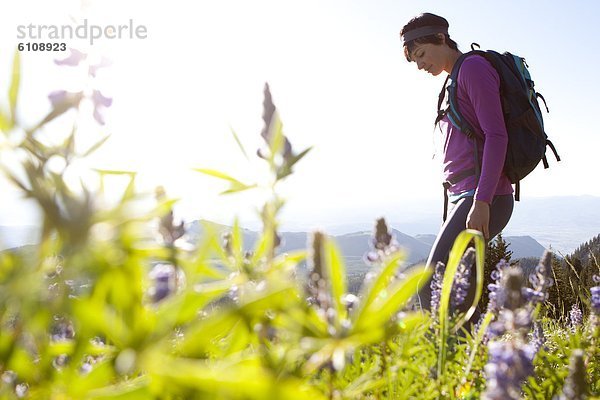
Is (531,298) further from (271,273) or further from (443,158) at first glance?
(443,158)

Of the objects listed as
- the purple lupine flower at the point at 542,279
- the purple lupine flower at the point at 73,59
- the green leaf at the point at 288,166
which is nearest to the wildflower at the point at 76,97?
the purple lupine flower at the point at 73,59

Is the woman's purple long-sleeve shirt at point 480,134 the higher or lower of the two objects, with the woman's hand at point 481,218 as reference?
higher

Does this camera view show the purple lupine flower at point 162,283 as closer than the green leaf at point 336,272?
No

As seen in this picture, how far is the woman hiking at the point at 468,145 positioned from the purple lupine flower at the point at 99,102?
2.74 m

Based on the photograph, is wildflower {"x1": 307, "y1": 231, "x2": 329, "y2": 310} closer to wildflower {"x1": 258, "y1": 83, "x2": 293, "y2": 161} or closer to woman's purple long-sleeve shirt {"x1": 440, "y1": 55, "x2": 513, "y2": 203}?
wildflower {"x1": 258, "y1": 83, "x2": 293, "y2": 161}

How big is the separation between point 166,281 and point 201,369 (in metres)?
0.43

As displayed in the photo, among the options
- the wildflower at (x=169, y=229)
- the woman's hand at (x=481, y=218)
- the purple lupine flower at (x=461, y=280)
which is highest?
the wildflower at (x=169, y=229)

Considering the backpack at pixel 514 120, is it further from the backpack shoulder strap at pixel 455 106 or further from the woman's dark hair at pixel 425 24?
the woman's dark hair at pixel 425 24

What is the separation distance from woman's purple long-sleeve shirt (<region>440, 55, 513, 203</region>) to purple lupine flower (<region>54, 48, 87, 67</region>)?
3.09 metres

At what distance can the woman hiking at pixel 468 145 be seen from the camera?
11.5 ft

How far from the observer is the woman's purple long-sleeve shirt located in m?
3.52

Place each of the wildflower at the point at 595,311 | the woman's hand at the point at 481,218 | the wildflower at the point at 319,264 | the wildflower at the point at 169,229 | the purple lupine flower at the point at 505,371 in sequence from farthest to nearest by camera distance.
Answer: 1. the woman's hand at the point at 481,218
2. the wildflower at the point at 595,311
3. the purple lupine flower at the point at 505,371
4. the wildflower at the point at 169,229
5. the wildflower at the point at 319,264

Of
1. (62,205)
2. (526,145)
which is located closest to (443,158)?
(526,145)

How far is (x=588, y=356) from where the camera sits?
2139 mm
